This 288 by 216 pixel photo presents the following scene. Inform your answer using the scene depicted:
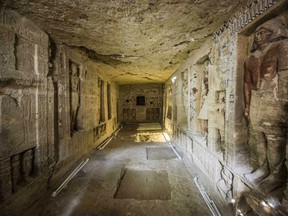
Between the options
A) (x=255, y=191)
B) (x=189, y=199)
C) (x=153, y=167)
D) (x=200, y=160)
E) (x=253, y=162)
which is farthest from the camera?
(x=153, y=167)

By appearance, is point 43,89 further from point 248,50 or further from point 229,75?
point 248,50

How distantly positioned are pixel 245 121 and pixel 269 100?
609 mm

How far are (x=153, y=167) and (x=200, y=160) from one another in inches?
51.3

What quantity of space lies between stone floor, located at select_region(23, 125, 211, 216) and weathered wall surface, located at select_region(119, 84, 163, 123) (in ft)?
26.2

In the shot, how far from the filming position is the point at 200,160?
376cm

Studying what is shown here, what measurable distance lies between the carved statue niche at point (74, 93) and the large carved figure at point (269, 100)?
4.12 meters

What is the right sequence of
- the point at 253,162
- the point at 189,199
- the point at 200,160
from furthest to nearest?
1. the point at 200,160
2. the point at 189,199
3. the point at 253,162

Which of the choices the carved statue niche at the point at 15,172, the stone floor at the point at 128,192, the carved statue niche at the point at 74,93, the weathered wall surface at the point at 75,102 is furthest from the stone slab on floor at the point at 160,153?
the carved statue niche at the point at 15,172

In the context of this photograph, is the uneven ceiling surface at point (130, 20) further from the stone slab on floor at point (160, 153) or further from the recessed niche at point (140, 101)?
the recessed niche at point (140, 101)

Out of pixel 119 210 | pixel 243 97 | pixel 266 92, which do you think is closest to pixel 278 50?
pixel 266 92

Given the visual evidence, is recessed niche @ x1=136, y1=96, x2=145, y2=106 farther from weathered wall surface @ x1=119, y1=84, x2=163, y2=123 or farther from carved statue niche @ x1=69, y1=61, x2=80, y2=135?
carved statue niche @ x1=69, y1=61, x2=80, y2=135

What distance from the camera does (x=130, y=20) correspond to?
2.63m

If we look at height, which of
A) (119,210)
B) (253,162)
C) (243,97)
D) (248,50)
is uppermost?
(248,50)

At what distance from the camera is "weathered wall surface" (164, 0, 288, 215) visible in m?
Answer: 1.79
